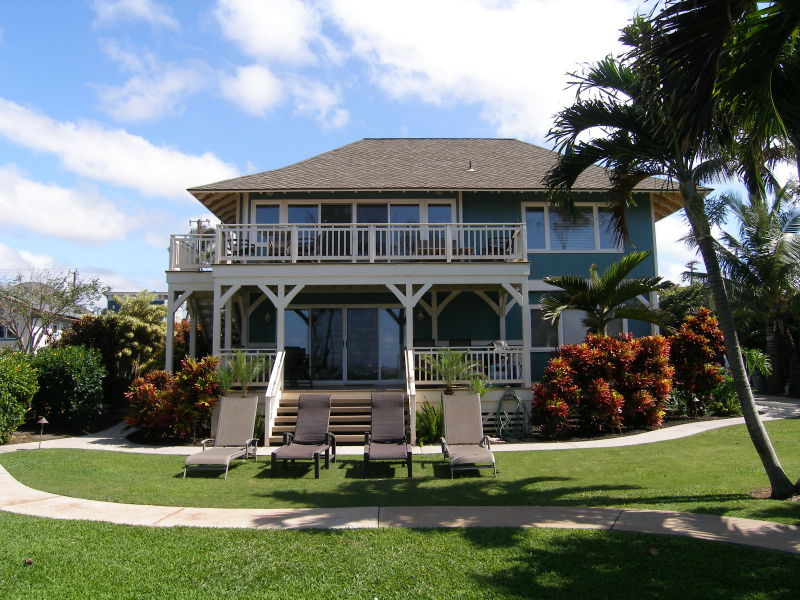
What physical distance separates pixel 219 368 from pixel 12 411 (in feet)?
14.5

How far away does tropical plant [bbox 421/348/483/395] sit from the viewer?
1261 centimetres

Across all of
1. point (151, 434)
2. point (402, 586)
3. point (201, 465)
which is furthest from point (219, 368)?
point (402, 586)

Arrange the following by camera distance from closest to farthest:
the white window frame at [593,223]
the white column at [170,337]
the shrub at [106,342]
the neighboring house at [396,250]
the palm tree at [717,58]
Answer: the palm tree at [717,58] < the white column at [170,337] < the neighboring house at [396,250] < the white window frame at [593,223] < the shrub at [106,342]

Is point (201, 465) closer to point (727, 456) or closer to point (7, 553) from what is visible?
point (7, 553)

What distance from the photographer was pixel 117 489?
774cm

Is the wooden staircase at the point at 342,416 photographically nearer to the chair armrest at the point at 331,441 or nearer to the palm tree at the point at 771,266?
the chair armrest at the point at 331,441

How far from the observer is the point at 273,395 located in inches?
482

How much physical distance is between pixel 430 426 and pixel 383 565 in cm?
724

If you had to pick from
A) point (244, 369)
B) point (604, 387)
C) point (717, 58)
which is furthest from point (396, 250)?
point (717, 58)

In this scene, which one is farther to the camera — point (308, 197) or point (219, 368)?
point (308, 197)

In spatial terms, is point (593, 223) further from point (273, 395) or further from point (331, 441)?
point (331, 441)

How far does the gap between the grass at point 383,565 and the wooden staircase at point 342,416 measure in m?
6.37

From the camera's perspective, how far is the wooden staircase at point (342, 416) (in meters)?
12.1

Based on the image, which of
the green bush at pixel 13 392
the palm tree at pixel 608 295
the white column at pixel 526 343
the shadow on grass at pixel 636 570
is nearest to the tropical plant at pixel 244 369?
the green bush at pixel 13 392
